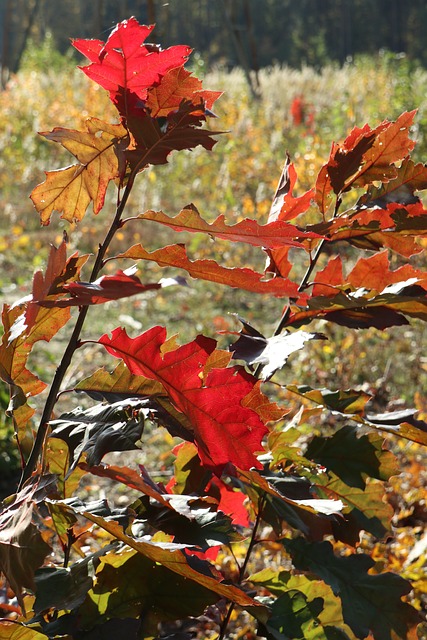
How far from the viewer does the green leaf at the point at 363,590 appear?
90cm

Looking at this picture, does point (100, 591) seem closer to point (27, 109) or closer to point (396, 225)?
point (396, 225)

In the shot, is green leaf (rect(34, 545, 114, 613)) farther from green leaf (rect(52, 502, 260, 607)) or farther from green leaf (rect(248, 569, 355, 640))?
green leaf (rect(248, 569, 355, 640))

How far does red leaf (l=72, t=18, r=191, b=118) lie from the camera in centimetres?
74

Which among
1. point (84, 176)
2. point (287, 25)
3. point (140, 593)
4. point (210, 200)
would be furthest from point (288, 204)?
point (287, 25)

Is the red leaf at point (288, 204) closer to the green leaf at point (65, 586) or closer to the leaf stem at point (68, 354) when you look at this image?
the leaf stem at point (68, 354)

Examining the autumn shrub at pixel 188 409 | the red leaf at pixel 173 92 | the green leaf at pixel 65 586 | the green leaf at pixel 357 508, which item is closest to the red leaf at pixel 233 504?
the autumn shrub at pixel 188 409

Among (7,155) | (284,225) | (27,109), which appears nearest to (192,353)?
(284,225)

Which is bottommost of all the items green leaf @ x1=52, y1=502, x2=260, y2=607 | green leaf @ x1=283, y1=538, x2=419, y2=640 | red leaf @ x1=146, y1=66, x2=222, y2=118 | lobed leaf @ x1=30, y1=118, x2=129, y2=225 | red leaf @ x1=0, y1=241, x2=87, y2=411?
green leaf @ x1=283, y1=538, x2=419, y2=640

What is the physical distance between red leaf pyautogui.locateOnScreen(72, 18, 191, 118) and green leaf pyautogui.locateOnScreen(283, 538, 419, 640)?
578mm

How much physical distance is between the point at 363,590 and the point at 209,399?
0.38m

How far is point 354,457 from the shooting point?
3.19 feet

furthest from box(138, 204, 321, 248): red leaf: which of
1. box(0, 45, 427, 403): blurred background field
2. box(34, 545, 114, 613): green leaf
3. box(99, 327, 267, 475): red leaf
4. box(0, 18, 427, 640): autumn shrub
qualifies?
box(0, 45, 427, 403): blurred background field

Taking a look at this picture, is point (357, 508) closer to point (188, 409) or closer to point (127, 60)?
point (188, 409)

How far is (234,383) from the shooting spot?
2.36 feet
